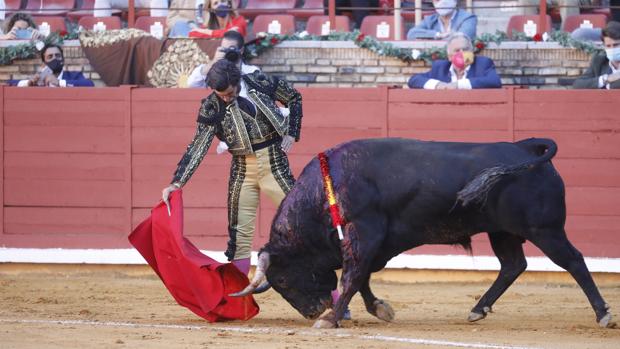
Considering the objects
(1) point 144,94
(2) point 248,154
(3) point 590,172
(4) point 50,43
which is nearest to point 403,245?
(2) point 248,154

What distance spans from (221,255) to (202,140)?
9.96ft

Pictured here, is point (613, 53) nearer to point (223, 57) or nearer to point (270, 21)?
point (270, 21)

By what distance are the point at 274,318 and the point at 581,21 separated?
4.73 metres

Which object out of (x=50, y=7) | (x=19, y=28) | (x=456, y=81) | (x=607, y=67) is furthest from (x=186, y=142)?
(x=607, y=67)

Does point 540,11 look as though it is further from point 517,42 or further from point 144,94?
point 144,94

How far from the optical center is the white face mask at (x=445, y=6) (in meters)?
10.6

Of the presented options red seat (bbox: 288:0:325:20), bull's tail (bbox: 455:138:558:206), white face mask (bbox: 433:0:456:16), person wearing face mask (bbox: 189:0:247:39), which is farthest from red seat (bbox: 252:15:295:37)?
bull's tail (bbox: 455:138:558:206)

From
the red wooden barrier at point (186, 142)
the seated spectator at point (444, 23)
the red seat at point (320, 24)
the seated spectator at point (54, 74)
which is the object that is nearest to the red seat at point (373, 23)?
the red seat at point (320, 24)

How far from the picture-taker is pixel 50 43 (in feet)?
35.8

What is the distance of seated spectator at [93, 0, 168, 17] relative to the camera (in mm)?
11742

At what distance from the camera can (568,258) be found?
6.67 m

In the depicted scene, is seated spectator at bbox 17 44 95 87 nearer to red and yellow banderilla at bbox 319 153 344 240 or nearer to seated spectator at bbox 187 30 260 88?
seated spectator at bbox 187 30 260 88

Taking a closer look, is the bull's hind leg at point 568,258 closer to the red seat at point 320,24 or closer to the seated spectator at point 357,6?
the red seat at point 320,24

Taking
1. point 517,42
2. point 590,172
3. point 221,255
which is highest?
point 517,42
